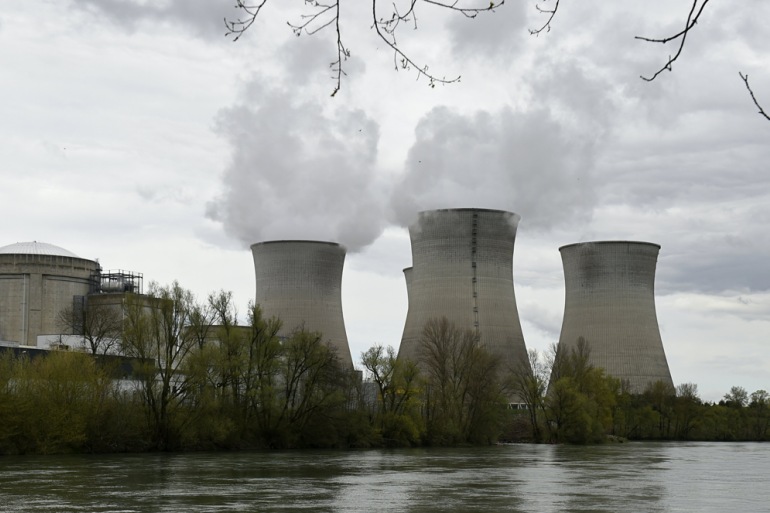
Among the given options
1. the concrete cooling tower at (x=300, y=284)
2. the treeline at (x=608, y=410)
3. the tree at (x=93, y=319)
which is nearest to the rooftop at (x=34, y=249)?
the tree at (x=93, y=319)

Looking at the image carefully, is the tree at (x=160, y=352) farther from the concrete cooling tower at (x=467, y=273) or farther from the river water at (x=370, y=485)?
the concrete cooling tower at (x=467, y=273)

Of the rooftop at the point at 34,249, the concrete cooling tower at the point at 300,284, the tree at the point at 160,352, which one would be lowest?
the tree at the point at 160,352

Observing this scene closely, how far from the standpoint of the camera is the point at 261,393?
29.8 m

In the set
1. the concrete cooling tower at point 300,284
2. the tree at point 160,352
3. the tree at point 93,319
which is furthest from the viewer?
the tree at point 93,319

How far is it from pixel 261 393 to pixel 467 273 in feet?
39.0

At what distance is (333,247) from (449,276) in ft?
17.4

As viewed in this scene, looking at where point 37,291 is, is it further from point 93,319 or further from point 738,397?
point 738,397

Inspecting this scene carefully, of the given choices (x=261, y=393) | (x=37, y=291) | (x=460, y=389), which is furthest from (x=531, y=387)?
(x=37, y=291)

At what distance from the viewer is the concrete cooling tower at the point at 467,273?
38.3 m

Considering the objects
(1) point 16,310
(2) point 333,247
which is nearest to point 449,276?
(2) point 333,247

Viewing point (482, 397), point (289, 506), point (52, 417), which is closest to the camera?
point (289, 506)

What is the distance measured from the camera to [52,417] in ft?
79.4

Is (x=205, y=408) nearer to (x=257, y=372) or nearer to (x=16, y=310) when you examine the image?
(x=257, y=372)

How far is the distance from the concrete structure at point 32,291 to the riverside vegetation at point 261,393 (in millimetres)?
13335
